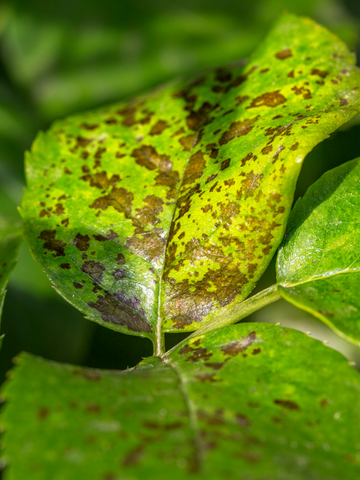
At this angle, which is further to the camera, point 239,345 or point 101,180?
point 101,180

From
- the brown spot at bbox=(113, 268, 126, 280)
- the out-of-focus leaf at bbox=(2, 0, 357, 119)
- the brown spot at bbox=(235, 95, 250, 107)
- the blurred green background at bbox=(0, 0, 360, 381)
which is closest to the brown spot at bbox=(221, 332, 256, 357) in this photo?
the brown spot at bbox=(113, 268, 126, 280)

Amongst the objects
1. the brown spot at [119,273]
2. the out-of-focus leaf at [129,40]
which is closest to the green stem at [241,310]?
the brown spot at [119,273]

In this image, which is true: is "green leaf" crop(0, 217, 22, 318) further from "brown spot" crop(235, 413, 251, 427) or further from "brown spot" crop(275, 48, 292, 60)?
"brown spot" crop(275, 48, 292, 60)

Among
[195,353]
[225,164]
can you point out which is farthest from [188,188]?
[195,353]

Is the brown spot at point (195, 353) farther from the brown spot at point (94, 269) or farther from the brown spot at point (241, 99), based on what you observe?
the brown spot at point (241, 99)

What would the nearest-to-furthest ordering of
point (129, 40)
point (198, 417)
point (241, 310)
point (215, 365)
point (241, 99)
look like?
point (198, 417), point (215, 365), point (241, 310), point (241, 99), point (129, 40)

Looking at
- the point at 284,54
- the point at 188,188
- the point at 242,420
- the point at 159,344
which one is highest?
the point at 284,54

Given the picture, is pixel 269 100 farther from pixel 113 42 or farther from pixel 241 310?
pixel 113 42
